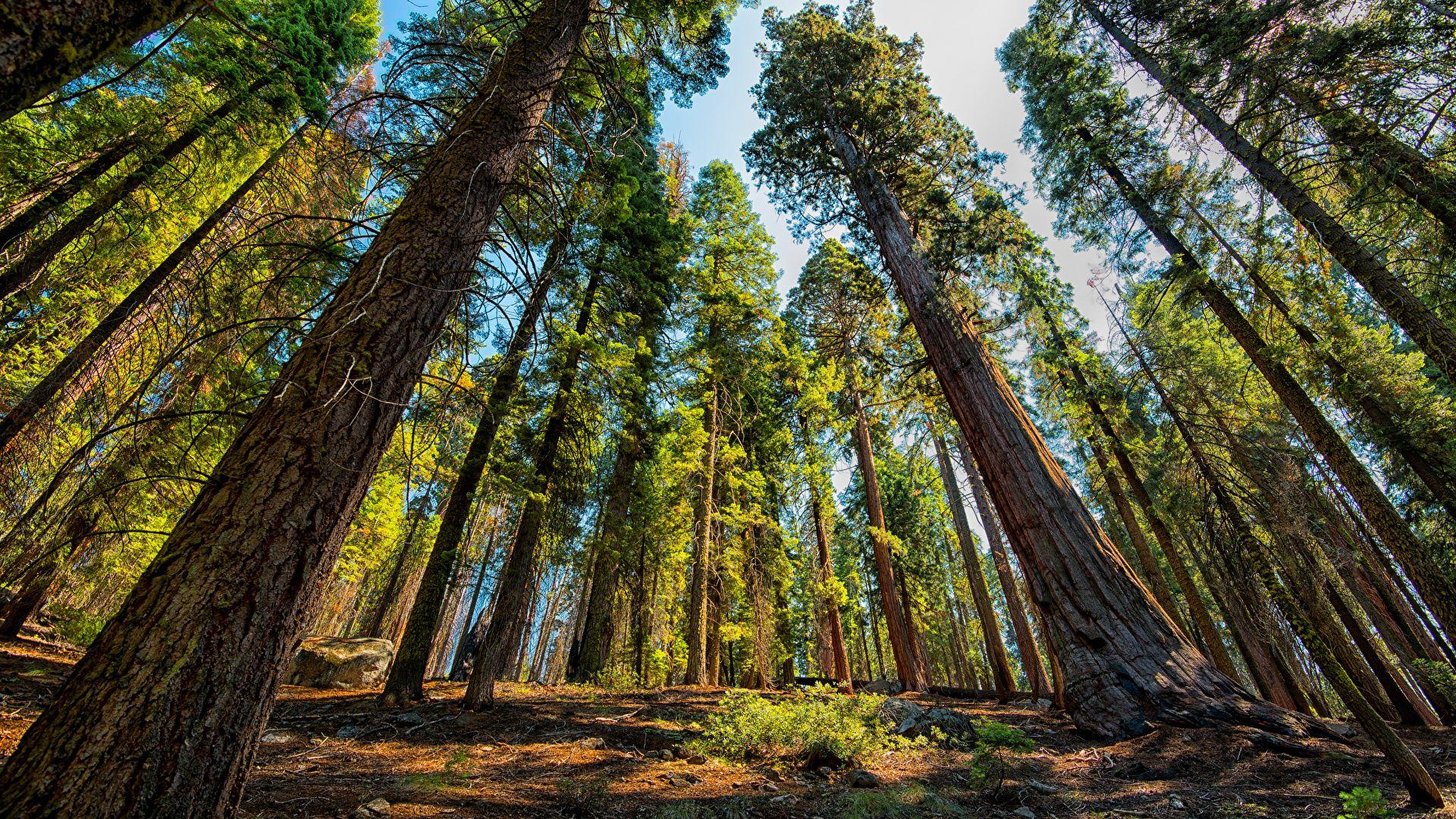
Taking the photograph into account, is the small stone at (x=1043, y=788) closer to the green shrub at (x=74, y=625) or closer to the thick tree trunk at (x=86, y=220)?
the thick tree trunk at (x=86, y=220)

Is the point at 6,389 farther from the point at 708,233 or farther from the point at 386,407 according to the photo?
the point at 708,233

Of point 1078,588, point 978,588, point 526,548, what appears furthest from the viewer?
point 978,588

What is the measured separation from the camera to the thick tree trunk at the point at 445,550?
656cm

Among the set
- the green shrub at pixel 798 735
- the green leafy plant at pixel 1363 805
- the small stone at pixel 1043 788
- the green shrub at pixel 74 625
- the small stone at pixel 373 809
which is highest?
the green shrub at pixel 74 625

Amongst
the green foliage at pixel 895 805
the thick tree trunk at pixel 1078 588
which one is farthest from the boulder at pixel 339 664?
the thick tree trunk at pixel 1078 588

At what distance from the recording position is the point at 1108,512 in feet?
62.8

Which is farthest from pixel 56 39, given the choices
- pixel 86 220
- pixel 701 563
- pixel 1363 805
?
pixel 701 563

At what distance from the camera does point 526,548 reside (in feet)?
23.6

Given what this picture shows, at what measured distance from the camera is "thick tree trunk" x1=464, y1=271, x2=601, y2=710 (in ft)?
21.2

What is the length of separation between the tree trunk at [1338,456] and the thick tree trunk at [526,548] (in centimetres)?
1068

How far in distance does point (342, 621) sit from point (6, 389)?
68.8 feet

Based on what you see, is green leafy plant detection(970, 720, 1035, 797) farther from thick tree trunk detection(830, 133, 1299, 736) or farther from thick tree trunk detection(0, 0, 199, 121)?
thick tree trunk detection(0, 0, 199, 121)

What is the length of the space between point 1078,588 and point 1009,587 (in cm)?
945

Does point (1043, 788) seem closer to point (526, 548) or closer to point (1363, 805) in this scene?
point (1363, 805)
